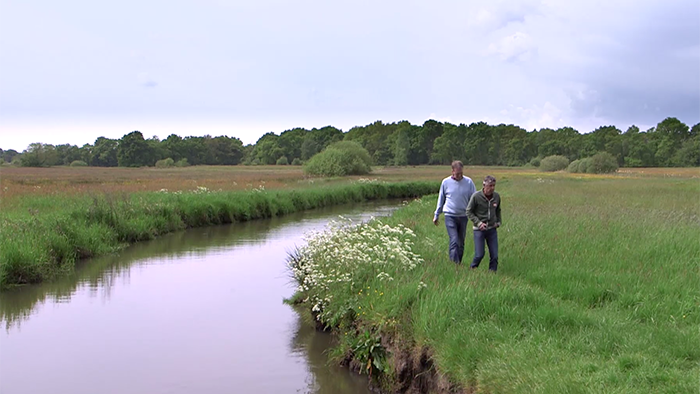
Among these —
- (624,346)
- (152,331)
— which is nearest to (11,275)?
(152,331)

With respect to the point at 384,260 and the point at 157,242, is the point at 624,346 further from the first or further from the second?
the point at 157,242

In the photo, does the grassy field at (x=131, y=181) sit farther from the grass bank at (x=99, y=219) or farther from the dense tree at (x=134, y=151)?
the dense tree at (x=134, y=151)

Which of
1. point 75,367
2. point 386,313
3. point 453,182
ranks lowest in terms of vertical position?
point 75,367

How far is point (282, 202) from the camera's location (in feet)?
102

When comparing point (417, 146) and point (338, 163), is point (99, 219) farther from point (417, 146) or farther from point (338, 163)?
point (417, 146)

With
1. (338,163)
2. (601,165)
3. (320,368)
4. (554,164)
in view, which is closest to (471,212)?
(320,368)

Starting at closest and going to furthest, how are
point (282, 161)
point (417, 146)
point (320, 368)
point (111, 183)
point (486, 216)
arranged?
point (320, 368) → point (486, 216) → point (111, 183) → point (282, 161) → point (417, 146)

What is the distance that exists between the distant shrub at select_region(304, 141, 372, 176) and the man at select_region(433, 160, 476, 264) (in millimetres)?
50312

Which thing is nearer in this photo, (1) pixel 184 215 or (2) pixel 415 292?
(2) pixel 415 292

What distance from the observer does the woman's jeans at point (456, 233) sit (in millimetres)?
10273


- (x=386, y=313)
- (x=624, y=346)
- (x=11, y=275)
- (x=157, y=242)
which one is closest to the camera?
(x=624, y=346)

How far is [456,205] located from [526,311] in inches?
124

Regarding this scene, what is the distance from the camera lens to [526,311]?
24.0ft

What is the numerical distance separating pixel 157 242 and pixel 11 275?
7054 mm
